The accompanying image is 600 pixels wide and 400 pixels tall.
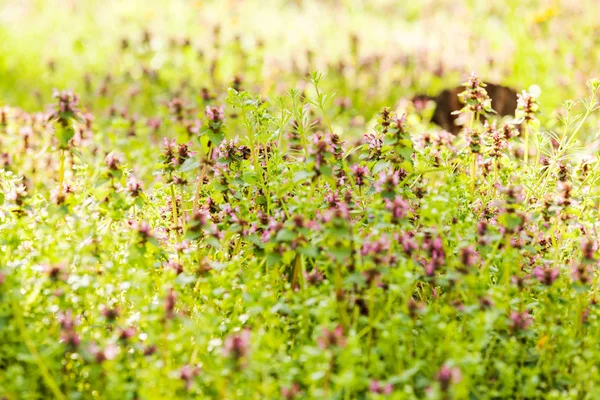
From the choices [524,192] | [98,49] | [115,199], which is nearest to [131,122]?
[115,199]

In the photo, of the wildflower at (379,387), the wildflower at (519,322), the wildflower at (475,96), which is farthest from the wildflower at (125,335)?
the wildflower at (475,96)

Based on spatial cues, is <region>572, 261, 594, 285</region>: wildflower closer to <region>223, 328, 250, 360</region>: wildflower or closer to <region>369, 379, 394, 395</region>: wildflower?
<region>369, 379, 394, 395</region>: wildflower

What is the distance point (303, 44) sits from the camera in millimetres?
8094

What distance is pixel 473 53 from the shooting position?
758 centimetres

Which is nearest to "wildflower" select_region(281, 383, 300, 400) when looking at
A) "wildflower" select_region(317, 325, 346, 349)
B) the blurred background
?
"wildflower" select_region(317, 325, 346, 349)

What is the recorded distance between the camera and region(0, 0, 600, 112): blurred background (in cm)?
672

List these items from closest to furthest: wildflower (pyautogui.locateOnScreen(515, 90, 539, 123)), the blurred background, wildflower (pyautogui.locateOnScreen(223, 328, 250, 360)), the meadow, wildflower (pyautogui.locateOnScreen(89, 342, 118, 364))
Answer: wildflower (pyautogui.locateOnScreen(223, 328, 250, 360)) → wildflower (pyautogui.locateOnScreen(89, 342, 118, 364)) → the meadow → wildflower (pyautogui.locateOnScreen(515, 90, 539, 123)) → the blurred background

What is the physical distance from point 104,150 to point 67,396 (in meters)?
2.56

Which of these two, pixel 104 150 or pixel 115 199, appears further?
pixel 104 150

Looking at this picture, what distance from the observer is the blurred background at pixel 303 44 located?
6.72m

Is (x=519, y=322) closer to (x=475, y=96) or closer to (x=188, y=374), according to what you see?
(x=188, y=374)

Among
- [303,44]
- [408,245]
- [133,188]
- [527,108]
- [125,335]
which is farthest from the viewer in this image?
[303,44]

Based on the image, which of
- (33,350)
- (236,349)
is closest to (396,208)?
(236,349)

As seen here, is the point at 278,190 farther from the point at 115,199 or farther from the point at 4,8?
the point at 4,8
